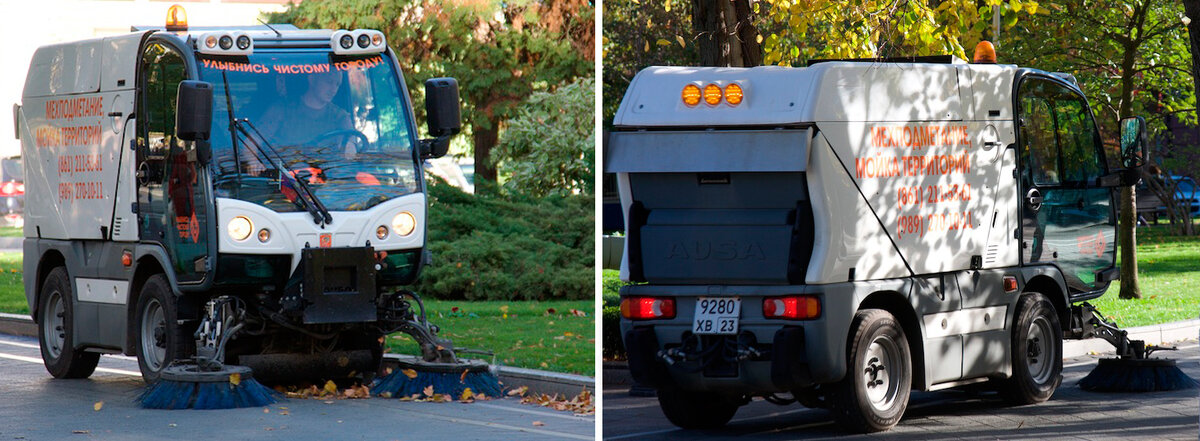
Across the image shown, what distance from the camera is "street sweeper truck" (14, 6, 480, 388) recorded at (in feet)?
33.1

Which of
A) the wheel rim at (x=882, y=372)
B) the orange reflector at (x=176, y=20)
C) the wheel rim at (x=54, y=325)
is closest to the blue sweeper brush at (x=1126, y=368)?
the wheel rim at (x=882, y=372)

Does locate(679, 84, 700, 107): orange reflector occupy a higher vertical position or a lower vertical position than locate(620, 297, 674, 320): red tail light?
higher

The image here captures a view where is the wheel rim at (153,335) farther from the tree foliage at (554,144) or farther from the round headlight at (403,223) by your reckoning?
the tree foliage at (554,144)

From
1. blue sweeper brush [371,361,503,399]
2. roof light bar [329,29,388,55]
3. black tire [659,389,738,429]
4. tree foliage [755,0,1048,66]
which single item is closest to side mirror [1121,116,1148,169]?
black tire [659,389,738,429]

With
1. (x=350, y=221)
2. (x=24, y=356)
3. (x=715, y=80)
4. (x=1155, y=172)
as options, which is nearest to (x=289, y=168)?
(x=350, y=221)

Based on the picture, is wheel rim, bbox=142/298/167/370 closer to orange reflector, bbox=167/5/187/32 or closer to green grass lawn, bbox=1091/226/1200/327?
orange reflector, bbox=167/5/187/32

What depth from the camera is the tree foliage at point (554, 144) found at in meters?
18.1

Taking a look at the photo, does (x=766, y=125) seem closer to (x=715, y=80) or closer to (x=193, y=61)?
(x=715, y=80)

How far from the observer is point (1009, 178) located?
369 inches

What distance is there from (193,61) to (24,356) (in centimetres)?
418

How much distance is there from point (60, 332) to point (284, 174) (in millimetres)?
2723

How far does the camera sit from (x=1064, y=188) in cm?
977

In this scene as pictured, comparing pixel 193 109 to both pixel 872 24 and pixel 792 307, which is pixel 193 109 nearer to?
pixel 792 307

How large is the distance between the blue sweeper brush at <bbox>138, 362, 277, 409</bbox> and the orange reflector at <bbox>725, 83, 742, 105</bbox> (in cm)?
324
